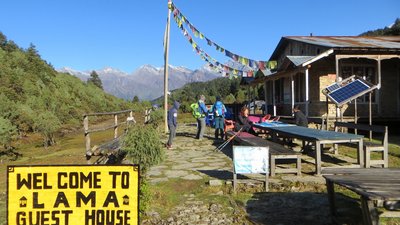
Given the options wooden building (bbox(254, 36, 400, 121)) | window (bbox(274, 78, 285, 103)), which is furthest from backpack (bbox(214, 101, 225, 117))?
window (bbox(274, 78, 285, 103))

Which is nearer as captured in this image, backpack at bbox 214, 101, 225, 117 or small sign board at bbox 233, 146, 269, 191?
small sign board at bbox 233, 146, 269, 191

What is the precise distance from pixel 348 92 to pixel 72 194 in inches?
410

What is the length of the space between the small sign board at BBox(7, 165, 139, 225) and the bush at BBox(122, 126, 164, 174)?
3416mm

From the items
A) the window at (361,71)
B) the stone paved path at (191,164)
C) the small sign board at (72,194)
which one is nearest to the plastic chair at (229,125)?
the stone paved path at (191,164)

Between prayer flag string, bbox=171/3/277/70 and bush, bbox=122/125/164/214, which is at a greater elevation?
prayer flag string, bbox=171/3/277/70

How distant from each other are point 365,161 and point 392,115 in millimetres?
10325

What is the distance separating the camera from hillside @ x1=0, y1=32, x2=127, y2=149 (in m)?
21.1

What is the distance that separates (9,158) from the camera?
51.4ft

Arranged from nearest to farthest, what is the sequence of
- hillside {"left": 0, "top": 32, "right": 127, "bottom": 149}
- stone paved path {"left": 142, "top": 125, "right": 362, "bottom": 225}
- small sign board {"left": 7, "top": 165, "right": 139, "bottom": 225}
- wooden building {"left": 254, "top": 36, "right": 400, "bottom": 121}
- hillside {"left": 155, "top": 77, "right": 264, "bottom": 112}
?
small sign board {"left": 7, "top": 165, "right": 139, "bottom": 225}
stone paved path {"left": 142, "top": 125, "right": 362, "bottom": 225}
wooden building {"left": 254, "top": 36, "right": 400, "bottom": 121}
hillside {"left": 0, "top": 32, "right": 127, "bottom": 149}
hillside {"left": 155, "top": 77, "right": 264, "bottom": 112}

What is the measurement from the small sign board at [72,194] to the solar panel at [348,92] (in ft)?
31.7

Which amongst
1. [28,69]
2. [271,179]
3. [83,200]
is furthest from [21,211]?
[28,69]

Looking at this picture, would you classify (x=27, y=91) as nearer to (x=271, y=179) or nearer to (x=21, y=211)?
(x=271, y=179)

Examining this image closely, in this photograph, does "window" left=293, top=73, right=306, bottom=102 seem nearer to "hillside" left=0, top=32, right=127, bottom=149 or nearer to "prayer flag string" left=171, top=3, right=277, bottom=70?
"prayer flag string" left=171, top=3, right=277, bottom=70

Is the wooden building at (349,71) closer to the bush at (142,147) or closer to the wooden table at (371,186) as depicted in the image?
the bush at (142,147)
